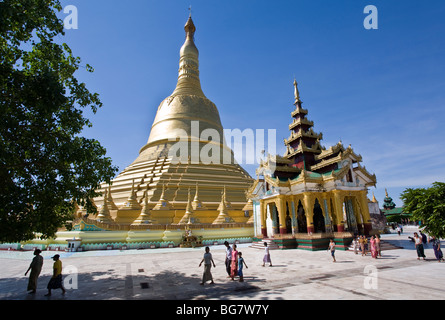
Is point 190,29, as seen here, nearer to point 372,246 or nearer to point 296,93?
point 296,93

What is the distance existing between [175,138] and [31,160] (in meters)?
28.7

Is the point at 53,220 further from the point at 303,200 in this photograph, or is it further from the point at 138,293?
the point at 303,200

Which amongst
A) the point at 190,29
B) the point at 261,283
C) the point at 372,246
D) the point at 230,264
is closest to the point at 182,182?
the point at 230,264

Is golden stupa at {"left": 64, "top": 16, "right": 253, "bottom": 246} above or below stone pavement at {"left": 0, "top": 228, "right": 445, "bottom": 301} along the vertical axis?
above

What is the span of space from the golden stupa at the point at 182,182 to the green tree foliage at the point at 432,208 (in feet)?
55.4

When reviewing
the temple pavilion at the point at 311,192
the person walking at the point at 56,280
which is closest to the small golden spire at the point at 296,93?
the temple pavilion at the point at 311,192

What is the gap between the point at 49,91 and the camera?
6230 millimetres

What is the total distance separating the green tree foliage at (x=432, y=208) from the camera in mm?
9219

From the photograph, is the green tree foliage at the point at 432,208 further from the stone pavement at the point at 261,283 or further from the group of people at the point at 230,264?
the group of people at the point at 230,264

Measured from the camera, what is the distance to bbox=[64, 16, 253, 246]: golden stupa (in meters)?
23.0

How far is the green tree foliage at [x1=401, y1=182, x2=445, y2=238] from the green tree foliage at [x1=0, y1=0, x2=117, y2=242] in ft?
39.9

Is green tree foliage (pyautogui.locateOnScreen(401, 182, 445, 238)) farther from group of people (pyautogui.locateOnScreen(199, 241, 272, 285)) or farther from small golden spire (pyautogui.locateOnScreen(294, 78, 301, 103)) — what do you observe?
small golden spire (pyautogui.locateOnScreen(294, 78, 301, 103))

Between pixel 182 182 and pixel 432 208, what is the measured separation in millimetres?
23319

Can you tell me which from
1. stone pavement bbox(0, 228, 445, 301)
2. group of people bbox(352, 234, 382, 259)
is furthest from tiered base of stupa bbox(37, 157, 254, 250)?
group of people bbox(352, 234, 382, 259)
